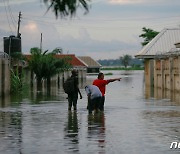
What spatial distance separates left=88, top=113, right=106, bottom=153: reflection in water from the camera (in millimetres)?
12730

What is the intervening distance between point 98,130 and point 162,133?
1716 millimetres

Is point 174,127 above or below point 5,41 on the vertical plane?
below

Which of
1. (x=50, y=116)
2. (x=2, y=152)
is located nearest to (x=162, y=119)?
(x=50, y=116)

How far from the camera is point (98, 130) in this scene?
1517cm

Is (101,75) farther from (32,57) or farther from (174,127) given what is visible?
(32,57)

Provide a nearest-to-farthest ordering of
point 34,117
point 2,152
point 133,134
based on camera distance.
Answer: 1. point 2,152
2. point 133,134
3. point 34,117

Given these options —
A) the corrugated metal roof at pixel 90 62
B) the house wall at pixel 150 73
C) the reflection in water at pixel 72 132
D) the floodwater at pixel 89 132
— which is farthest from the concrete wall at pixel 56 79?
the corrugated metal roof at pixel 90 62

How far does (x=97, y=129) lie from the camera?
15438 millimetres

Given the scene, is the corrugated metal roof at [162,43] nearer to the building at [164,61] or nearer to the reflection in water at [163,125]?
the building at [164,61]

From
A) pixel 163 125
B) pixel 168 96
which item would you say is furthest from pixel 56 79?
pixel 163 125

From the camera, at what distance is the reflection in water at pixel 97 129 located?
12730 mm

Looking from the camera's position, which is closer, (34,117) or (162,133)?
(162,133)

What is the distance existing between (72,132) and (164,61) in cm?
3207

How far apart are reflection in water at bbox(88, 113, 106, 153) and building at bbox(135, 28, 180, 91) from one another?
20.5 meters
